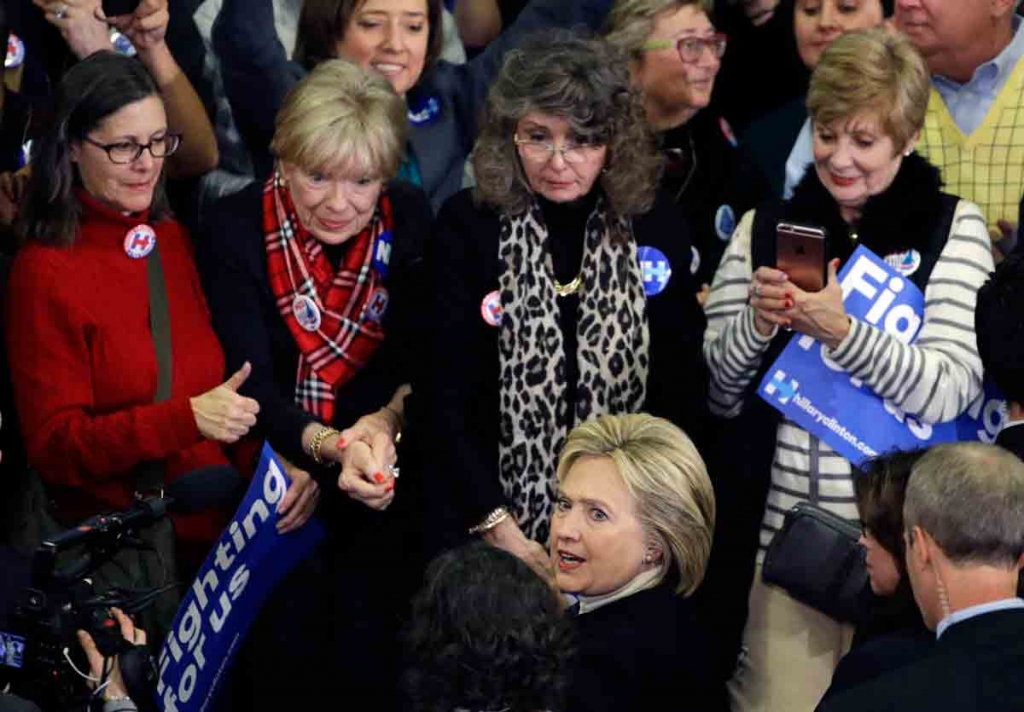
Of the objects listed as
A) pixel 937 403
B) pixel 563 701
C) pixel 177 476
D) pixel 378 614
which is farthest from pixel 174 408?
pixel 937 403

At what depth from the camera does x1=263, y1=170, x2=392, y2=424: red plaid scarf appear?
5051 millimetres

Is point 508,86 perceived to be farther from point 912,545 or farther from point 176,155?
point 912,545

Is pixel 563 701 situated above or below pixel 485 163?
below

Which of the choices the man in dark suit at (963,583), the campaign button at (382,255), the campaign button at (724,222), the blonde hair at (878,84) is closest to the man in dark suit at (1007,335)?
the man in dark suit at (963,583)

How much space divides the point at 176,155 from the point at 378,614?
4.67 feet

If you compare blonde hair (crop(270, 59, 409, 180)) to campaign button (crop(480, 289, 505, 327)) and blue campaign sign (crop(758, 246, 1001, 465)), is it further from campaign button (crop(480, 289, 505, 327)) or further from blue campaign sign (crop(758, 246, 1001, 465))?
blue campaign sign (crop(758, 246, 1001, 465))

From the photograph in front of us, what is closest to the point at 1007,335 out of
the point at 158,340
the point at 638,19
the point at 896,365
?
the point at 896,365

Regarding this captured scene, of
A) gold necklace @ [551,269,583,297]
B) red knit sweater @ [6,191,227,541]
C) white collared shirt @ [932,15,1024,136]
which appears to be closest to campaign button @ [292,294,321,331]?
Result: red knit sweater @ [6,191,227,541]

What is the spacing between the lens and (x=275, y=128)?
208 inches

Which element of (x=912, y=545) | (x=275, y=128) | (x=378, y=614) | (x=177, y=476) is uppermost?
(x=275, y=128)

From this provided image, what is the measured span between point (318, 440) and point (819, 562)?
1.29 m

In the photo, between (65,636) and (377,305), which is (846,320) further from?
(65,636)

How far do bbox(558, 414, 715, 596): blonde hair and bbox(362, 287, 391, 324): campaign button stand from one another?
0.96 meters

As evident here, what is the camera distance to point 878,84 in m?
4.84
